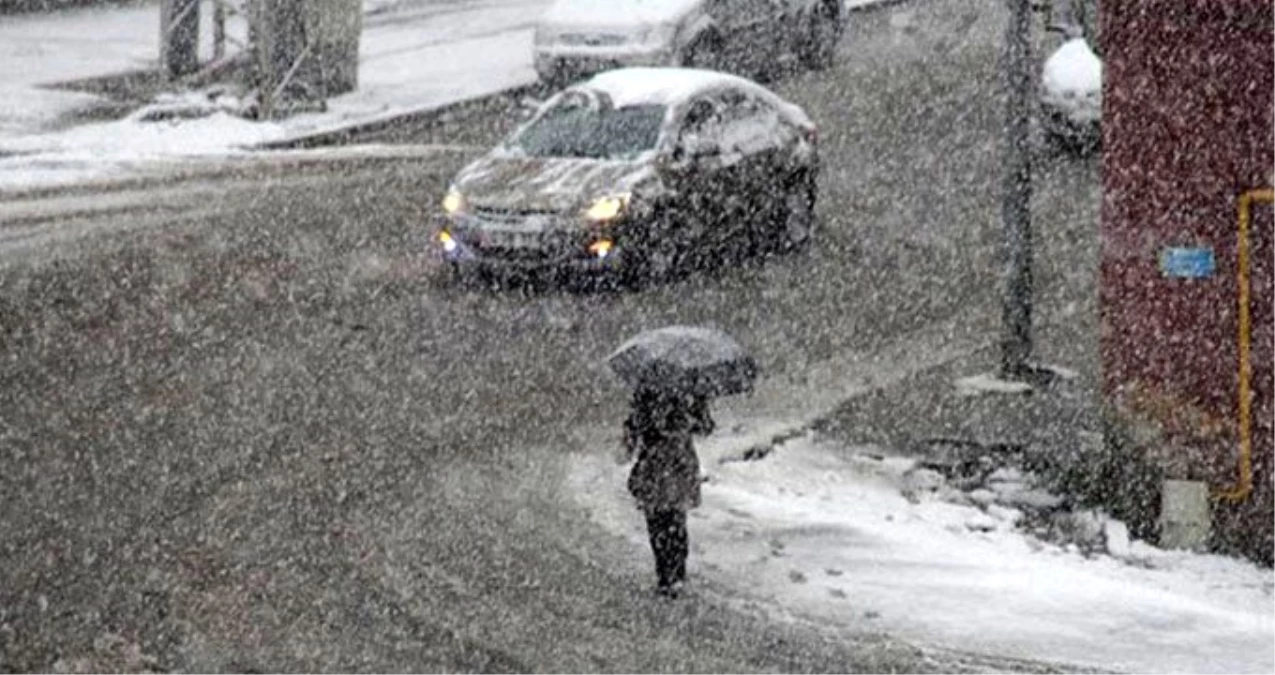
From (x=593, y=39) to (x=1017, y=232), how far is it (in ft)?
42.3

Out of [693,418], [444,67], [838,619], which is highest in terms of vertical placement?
[693,418]

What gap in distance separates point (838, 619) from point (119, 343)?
268 inches

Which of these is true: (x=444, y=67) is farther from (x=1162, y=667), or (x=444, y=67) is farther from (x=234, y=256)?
(x=1162, y=667)

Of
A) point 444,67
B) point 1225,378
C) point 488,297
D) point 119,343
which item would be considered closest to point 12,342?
point 119,343

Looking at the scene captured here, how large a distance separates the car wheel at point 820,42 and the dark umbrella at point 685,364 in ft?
67.2

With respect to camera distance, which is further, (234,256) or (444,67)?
(444,67)

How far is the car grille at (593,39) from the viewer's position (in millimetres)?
28953

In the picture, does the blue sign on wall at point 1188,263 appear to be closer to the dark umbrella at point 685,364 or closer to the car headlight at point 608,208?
the dark umbrella at point 685,364

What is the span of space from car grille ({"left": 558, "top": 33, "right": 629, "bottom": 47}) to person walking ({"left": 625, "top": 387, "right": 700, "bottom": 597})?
57.4ft

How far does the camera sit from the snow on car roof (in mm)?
20594

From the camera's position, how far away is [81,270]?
19031mm

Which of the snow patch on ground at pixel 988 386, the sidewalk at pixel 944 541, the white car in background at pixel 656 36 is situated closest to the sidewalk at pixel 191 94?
the white car in background at pixel 656 36

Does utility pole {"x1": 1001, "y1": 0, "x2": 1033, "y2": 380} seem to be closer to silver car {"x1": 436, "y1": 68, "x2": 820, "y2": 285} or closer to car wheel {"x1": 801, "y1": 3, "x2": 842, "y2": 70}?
silver car {"x1": 436, "y1": 68, "x2": 820, "y2": 285}

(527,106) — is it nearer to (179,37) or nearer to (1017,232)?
(179,37)
